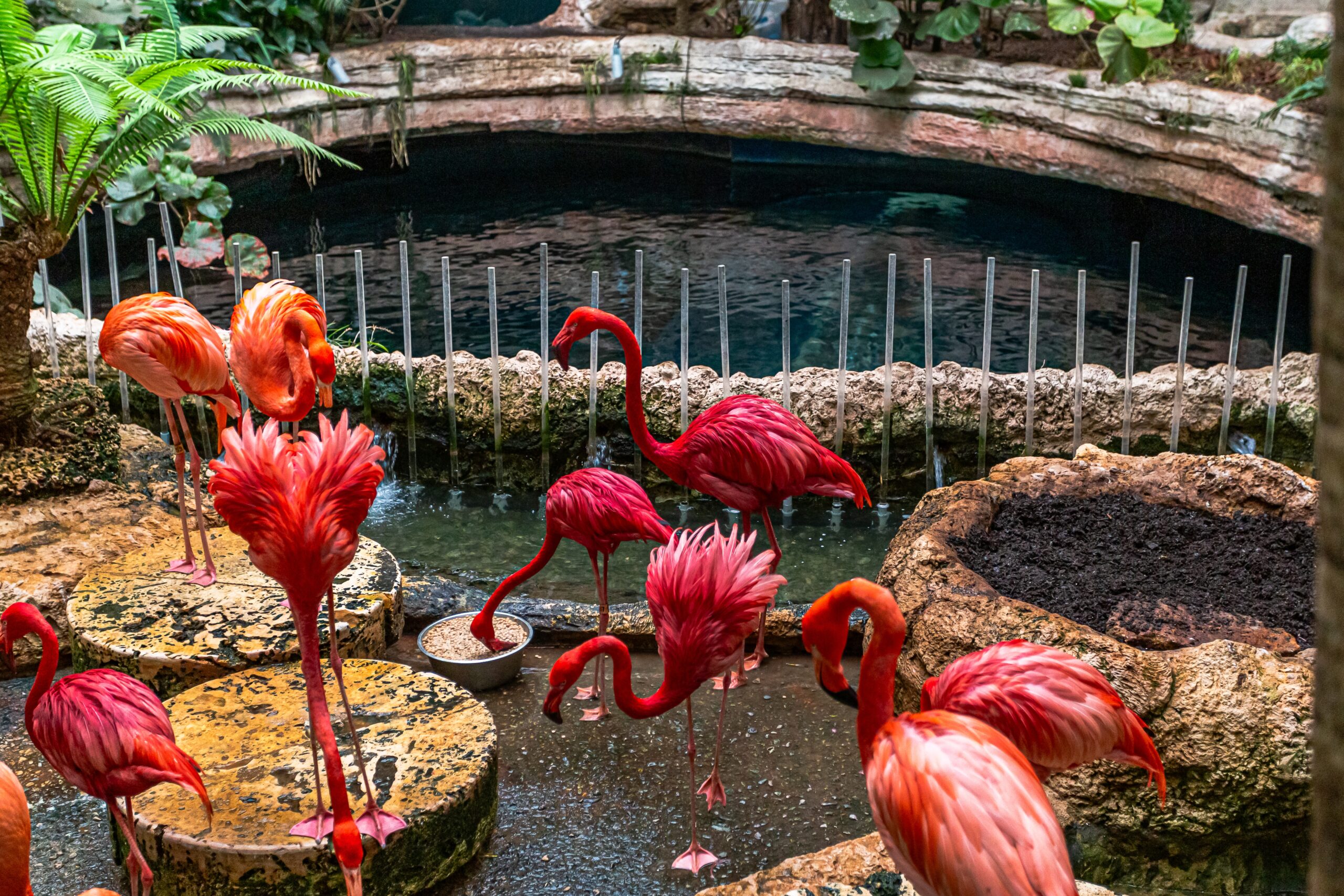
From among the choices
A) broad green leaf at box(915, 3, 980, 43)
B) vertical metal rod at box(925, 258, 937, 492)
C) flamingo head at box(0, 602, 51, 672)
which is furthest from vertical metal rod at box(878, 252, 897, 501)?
broad green leaf at box(915, 3, 980, 43)

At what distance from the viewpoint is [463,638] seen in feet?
13.3

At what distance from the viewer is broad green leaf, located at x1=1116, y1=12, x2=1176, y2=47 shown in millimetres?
9352

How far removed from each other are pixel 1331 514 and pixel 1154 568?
10.1ft

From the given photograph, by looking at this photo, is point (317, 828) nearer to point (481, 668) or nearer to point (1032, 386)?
point (481, 668)

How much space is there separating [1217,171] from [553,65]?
245 inches

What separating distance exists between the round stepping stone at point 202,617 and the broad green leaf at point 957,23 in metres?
8.63

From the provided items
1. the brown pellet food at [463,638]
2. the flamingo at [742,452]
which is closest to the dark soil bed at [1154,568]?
the flamingo at [742,452]

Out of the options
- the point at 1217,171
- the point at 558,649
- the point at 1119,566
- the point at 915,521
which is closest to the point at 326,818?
the point at 558,649

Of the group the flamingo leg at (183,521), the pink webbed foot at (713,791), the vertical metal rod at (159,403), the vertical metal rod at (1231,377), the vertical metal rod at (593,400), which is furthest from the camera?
the vertical metal rod at (159,403)

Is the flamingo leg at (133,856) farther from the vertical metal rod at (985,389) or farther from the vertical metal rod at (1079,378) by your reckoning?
the vertical metal rod at (1079,378)

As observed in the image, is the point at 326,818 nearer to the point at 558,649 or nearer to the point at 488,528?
the point at 558,649

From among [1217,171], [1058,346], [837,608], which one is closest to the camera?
[837,608]

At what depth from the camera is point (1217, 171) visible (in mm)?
9219

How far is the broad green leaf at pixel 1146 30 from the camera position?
9352 millimetres
